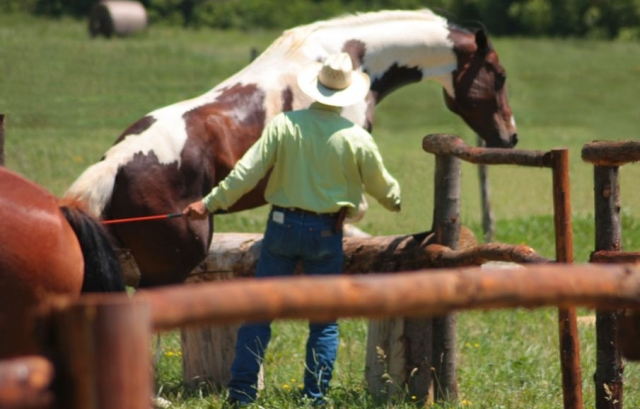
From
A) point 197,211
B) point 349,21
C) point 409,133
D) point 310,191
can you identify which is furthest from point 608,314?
point 409,133

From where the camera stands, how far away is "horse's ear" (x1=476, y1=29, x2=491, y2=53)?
22.9ft

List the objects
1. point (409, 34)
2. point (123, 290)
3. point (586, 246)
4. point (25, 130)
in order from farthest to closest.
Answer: point (25, 130), point (586, 246), point (409, 34), point (123, 290)

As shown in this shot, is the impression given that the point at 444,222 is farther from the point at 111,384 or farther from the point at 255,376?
the point at 111,384

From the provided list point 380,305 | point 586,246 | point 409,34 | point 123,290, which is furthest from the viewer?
point 586,246

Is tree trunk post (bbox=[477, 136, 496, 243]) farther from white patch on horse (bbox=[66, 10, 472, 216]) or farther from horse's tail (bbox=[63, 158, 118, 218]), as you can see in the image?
horse's tail (bbox=[63, 158, 118, 218])

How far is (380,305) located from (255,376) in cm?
303

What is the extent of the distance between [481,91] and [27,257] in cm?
435

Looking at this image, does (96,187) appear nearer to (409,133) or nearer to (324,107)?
(324,107)

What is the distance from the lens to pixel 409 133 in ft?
55.3

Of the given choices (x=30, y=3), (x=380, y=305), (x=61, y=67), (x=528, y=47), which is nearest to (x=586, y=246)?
(x=380, y=305)

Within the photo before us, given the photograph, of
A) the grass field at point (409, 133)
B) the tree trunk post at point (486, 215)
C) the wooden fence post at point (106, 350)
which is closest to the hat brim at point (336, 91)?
the grass field at point (409, 133)

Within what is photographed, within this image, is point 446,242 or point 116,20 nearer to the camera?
point 446,242

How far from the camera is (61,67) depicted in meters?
17.5

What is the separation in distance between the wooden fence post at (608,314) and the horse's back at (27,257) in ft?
6.51
